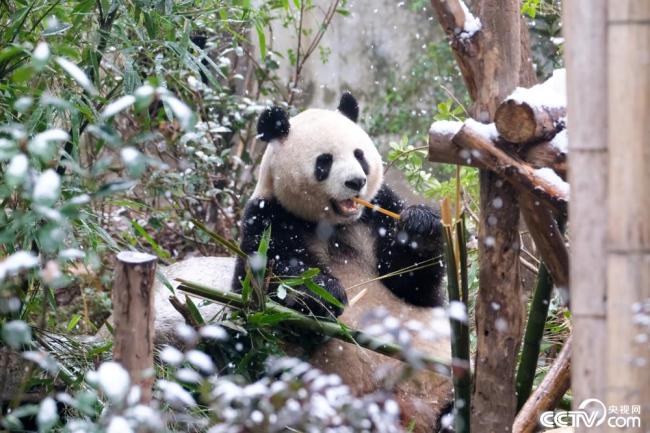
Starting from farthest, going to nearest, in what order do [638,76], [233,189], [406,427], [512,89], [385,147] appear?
[385,147] → [233,189] → [406,427] → [512,89] → [638,76]

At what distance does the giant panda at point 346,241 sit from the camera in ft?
11.3

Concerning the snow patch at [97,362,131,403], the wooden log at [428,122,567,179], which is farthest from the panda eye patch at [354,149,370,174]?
the snow patch at [97,362,131,403]

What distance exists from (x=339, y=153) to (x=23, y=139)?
82.9 inches

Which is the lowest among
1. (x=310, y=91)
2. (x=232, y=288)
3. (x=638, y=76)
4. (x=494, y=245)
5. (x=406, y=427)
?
(x=406, y=427)

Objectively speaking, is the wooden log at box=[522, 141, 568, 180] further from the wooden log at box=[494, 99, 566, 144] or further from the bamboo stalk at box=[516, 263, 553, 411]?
the bamboo stalk at box=[516, 263, 553, 411]

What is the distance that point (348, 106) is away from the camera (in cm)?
396

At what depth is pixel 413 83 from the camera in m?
7.77

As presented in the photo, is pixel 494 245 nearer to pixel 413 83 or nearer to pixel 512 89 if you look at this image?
pixel 512 89

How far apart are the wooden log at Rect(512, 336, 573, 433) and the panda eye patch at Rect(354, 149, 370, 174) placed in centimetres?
136

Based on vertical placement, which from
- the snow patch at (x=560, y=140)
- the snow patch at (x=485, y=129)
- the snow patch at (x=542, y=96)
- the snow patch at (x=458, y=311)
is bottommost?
the snow patch at (x=458, y=311)

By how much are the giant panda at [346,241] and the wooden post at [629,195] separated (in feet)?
5.64

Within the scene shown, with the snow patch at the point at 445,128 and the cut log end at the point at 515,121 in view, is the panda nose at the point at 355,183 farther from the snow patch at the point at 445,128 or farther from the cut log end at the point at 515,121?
the cut log end at the point at 515,121

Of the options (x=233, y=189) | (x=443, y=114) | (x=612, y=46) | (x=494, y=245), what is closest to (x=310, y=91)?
(x=233, y=189)

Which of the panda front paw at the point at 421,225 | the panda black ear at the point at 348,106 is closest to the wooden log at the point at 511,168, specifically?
the panda front paw at the point at 421,225
